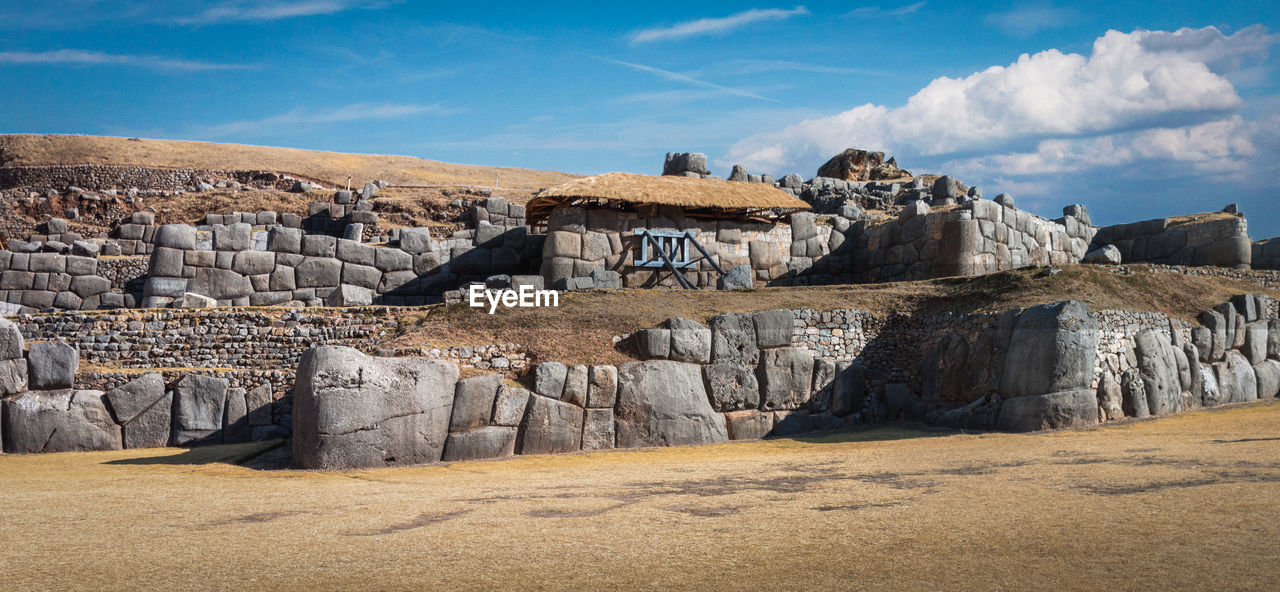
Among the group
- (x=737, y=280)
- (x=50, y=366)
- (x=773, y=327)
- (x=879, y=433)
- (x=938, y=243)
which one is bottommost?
(x=879, y=433)

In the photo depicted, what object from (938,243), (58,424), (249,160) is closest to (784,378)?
(938,243)

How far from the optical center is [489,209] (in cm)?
3441

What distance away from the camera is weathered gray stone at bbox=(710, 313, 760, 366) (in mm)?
16328

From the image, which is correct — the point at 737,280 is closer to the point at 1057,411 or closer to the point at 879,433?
the point at 879,433

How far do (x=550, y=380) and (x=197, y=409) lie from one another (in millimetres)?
6172

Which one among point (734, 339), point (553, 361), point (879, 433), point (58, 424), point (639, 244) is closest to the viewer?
point (58, 424)

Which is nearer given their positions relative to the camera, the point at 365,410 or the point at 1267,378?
the point at 365,410

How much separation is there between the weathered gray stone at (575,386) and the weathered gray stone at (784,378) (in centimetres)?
366

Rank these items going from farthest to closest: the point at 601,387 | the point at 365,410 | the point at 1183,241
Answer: the point at 1183,241
the point at 601,387
the point at 365,410

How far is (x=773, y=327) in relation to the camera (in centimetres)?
1680

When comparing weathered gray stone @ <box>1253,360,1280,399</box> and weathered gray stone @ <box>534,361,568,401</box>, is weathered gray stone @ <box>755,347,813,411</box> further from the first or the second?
weathered gray stone @ <box>1253,360,1280,399</box>

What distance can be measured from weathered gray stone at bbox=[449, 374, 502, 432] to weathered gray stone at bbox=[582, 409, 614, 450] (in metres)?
1.70

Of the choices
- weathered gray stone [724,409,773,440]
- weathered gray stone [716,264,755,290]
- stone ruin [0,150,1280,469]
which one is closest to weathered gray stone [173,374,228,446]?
stone ruin [0,150,1280,469]

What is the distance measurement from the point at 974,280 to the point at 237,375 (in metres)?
14.8
